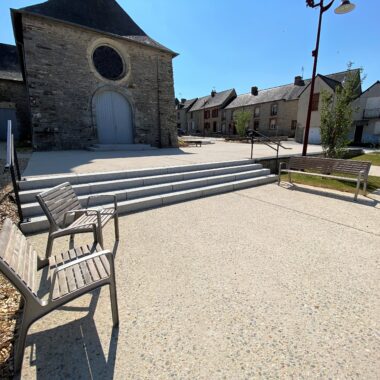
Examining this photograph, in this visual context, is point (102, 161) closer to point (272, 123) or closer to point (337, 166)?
point (337, 166)

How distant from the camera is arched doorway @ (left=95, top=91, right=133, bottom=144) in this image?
12453 mm

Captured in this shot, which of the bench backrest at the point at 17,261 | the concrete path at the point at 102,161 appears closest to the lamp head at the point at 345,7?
the concrete path at the point at 102,161

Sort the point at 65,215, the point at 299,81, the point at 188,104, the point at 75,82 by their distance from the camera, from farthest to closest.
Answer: the point at 188,104 < the point at 299,81 < the point at 75,82 < the point at 65,215

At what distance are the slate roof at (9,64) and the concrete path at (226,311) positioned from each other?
19475 millimetres

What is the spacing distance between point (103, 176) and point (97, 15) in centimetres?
1281

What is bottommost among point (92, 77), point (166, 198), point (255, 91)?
point (166, 198)

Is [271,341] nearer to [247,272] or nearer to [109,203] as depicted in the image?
[247,272]

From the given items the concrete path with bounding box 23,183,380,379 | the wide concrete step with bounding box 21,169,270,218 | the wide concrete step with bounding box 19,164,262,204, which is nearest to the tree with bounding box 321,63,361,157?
the wide concrete step with bounding box 21,169,270,218

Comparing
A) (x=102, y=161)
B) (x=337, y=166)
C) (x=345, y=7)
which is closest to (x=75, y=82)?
(x=102, y=161)

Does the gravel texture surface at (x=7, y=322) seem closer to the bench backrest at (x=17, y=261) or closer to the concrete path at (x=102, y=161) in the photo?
the bench backrest at (x=17, y=261)

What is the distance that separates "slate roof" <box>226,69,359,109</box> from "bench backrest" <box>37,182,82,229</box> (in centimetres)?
3261

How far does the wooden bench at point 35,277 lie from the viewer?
149 cm

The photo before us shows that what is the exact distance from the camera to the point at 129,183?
5250mm

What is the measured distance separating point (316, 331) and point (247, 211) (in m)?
2.86
